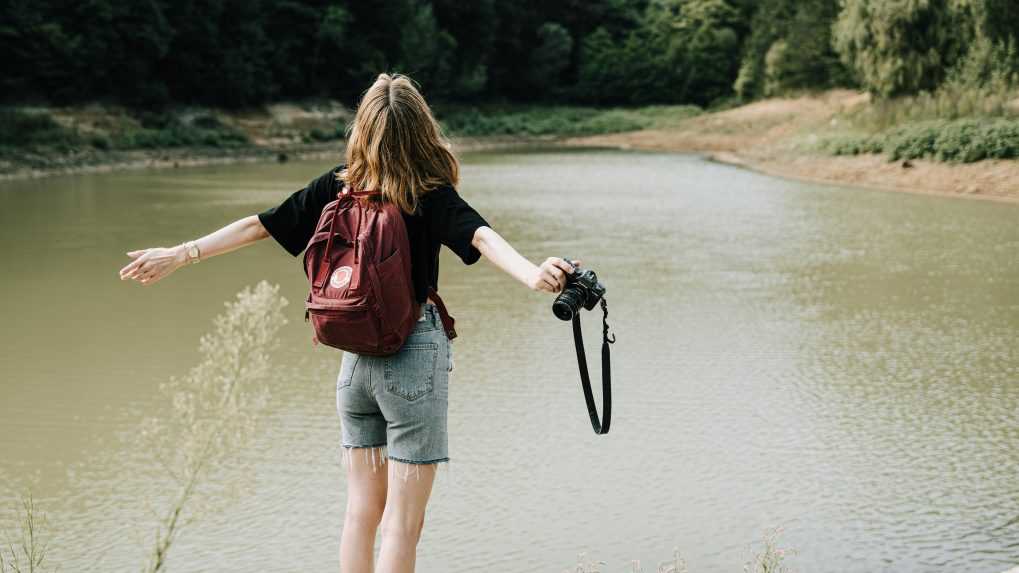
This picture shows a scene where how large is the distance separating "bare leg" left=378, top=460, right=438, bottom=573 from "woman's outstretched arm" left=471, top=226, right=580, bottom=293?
576mm

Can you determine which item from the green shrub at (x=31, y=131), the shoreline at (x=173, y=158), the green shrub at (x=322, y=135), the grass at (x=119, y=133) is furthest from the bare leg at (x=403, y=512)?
the green shrub at (x=322, y=135)

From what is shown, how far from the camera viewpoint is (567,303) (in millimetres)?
2701

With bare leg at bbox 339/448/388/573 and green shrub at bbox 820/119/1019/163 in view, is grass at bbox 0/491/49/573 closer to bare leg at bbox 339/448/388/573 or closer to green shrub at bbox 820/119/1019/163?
bare leg at bbox 339/448/388/573

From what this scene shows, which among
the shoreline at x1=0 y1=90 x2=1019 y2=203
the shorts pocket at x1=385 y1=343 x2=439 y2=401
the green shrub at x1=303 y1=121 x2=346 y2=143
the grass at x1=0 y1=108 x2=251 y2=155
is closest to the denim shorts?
the shorts pocket at x1=385 y1=343 x2=439 y2=401

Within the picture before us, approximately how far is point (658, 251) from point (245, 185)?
1502 centimetres

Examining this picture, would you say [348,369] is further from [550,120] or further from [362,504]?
[550,120]

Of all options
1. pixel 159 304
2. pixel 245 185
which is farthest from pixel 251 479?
pixel 245 185

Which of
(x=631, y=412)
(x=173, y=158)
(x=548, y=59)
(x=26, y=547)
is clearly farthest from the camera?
(x=548, y=59)

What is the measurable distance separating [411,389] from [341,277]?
1.09 ft

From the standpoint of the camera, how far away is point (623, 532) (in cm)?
498

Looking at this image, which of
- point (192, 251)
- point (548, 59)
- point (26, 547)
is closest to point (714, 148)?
point (548, 59)

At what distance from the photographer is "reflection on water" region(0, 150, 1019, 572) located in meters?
4.92

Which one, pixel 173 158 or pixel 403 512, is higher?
pixel 403 512

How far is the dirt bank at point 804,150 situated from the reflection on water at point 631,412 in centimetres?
694
